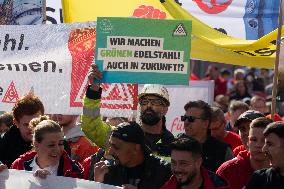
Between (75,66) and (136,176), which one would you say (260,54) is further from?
(136,176)

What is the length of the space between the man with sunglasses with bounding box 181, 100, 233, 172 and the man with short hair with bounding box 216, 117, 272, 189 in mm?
723

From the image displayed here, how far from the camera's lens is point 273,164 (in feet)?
21.0

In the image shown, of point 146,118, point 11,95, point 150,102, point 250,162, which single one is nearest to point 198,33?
point 150,102

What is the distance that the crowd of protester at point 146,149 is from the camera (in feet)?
21.3

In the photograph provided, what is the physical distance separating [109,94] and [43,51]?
66cm

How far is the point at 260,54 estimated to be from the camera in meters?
8.98

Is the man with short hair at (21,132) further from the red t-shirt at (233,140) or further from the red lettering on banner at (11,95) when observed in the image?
the red t-shirt at (233,140)

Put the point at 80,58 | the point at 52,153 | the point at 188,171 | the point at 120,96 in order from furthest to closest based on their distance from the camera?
the point at 120,96 < the point at 80,58 < the point at 52,153 < the point at 188,171

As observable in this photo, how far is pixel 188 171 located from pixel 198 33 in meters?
2.77

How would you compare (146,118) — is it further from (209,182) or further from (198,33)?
(209,182)

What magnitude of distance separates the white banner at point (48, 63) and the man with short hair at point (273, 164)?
7.70ft

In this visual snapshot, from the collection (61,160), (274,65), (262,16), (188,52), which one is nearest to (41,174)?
(61,160)

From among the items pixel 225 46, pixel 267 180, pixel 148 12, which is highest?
pixel 148 12

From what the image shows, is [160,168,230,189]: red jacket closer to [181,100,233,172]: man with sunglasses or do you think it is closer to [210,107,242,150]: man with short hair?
[181,100,233,172]: man with sunglasses
